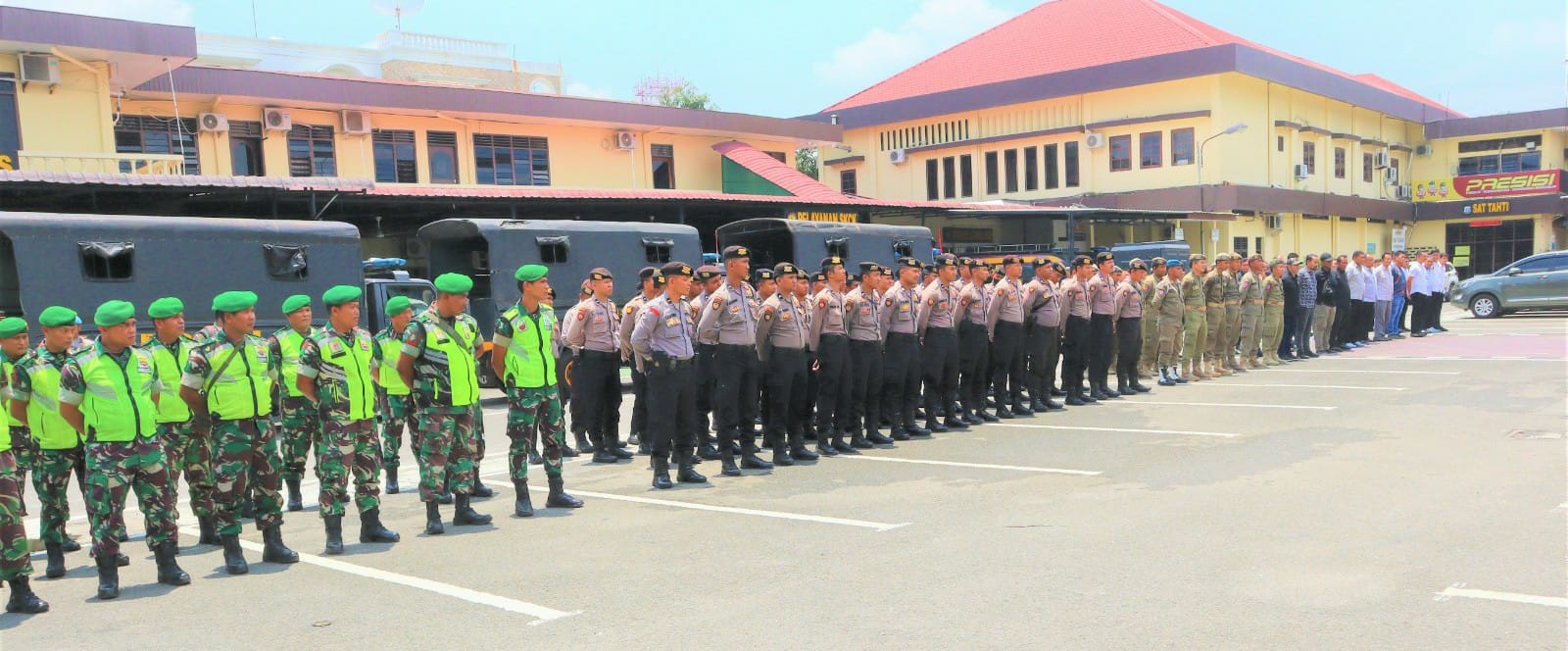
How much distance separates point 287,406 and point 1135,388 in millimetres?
10156

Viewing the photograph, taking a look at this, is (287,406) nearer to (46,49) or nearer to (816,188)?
(46,49)

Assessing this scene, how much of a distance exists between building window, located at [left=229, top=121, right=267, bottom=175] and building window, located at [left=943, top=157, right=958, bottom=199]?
22473 millimetres

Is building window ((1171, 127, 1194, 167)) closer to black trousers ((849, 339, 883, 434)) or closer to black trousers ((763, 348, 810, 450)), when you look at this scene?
black trousers ((849, 339, 883, 434))

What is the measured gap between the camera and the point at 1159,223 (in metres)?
33.3

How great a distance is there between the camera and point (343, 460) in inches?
273

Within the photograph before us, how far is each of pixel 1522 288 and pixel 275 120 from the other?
89.9ft

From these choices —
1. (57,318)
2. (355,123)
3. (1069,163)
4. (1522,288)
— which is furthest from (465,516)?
(1069,163)

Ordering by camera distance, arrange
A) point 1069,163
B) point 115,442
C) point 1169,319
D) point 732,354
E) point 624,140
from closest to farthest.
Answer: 1. point 115,442
2. point 732,354
3. point 1169,319
4. point 624,140
5. point 1069,163

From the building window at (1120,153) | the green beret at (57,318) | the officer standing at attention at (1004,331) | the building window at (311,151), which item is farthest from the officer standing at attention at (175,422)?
the building window at (1120,153)

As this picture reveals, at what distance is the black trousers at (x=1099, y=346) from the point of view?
13648 mm

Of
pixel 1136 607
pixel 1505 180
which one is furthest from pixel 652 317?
pixel 1505 180

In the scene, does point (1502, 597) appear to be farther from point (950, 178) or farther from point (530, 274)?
point (950, 178)

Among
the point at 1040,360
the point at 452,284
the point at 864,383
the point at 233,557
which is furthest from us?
the point at 1040,360

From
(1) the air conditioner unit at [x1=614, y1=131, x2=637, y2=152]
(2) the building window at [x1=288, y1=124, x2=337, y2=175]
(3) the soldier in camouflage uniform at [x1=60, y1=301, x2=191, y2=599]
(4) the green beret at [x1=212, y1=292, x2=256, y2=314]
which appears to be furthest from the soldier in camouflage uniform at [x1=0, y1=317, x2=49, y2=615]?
(1) the air conditioner unit at [x1=614, y1=131, x2=637, y2=152]
